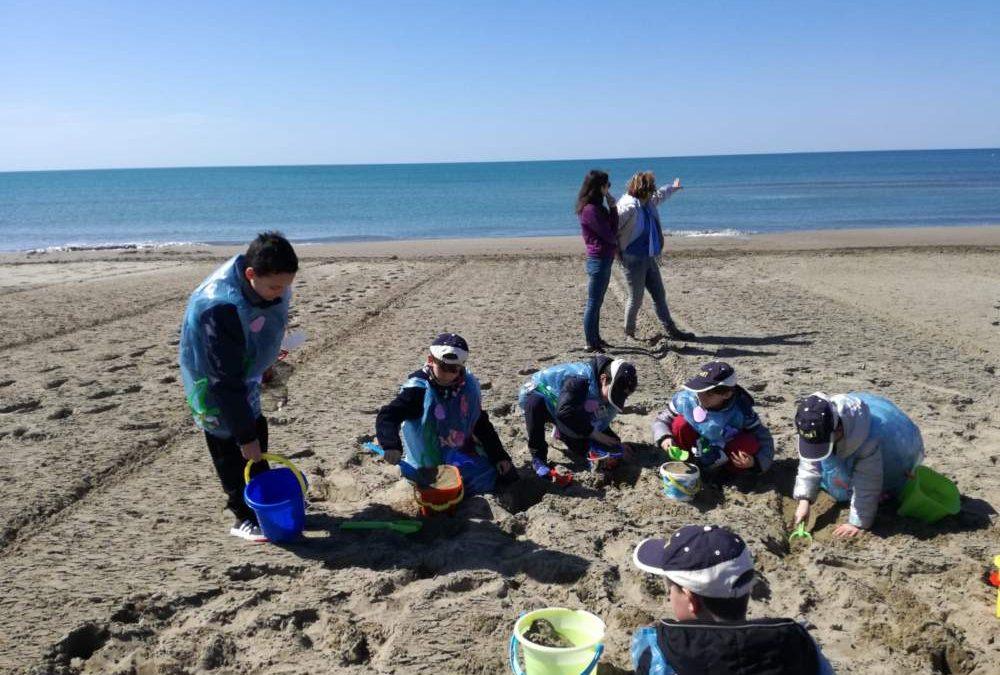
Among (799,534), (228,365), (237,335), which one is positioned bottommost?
(799,534)

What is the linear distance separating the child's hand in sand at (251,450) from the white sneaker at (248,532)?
0.48 m

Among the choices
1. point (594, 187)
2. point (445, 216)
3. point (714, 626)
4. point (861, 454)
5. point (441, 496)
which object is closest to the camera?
point (714, 626)

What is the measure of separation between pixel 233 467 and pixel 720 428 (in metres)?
2.82

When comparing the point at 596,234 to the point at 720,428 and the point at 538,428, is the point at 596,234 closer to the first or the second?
the point at 538,428

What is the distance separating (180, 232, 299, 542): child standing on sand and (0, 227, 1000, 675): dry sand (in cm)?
68

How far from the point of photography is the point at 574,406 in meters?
4.84

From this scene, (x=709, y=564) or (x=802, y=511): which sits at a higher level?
(x=709, y=564)

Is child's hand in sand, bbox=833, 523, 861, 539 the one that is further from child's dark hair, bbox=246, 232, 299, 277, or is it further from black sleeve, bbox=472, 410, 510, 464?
child's dark hair, bbox=246, 232, 299, 277

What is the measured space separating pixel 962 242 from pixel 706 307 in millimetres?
11475

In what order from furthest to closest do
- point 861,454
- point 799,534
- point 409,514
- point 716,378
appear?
point 716,378 < point 409,514 < point 799,534 < point 861,454

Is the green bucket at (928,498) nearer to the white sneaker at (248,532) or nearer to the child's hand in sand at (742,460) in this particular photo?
the child's hand in sand at (742,460)

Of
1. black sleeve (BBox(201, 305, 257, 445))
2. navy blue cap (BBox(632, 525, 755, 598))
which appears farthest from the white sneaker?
navy blue cap (BBox(632, 525, 755, 598))

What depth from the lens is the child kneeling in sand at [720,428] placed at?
4543 mm

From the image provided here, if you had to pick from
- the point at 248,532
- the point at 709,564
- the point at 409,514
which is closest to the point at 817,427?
the point at 709,564
